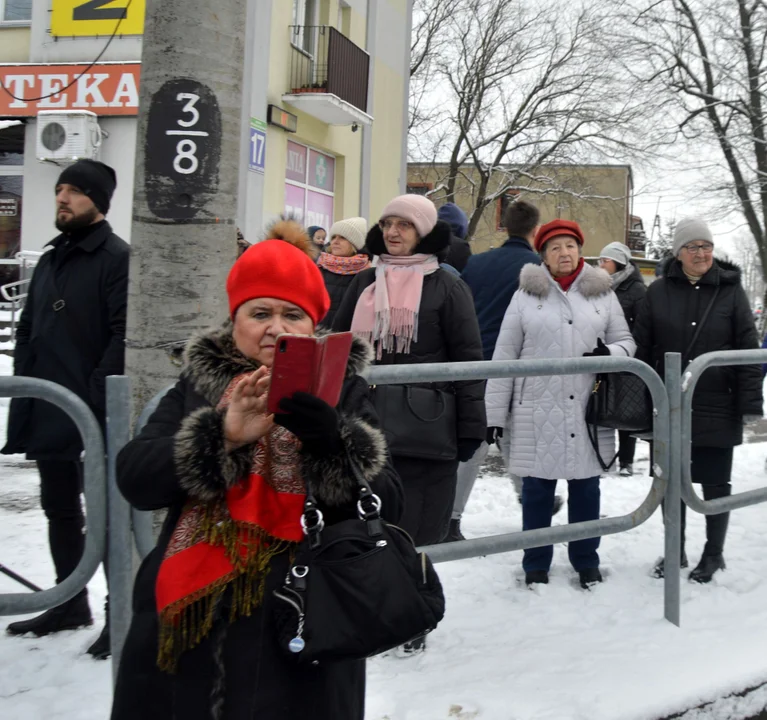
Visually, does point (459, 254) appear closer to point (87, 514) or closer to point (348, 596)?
point (87, 514)

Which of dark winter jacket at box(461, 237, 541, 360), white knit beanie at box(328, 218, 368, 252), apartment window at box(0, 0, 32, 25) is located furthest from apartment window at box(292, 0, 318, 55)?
dark winter jacket at box(461, 237, 541, 360)

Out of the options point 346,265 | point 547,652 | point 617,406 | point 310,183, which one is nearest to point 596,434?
point 617,406

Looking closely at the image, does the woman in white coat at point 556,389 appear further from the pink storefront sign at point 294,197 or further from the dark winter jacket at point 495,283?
the pink storefront sign at point 294,197

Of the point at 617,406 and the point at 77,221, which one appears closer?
the point at 77,221

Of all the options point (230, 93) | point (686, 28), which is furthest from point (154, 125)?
point (686, 28)

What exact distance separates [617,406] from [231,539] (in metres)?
2.89

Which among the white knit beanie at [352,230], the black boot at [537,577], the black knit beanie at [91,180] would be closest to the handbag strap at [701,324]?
the black boot at [537,577]

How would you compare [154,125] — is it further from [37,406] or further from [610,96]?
[610,96]

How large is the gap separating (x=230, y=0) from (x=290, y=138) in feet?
43.6

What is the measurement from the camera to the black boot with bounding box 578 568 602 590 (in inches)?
178

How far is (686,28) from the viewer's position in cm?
2234

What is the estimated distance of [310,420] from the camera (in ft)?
5.84

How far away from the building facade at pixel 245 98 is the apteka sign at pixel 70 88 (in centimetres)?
2

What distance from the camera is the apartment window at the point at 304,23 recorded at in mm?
15766
